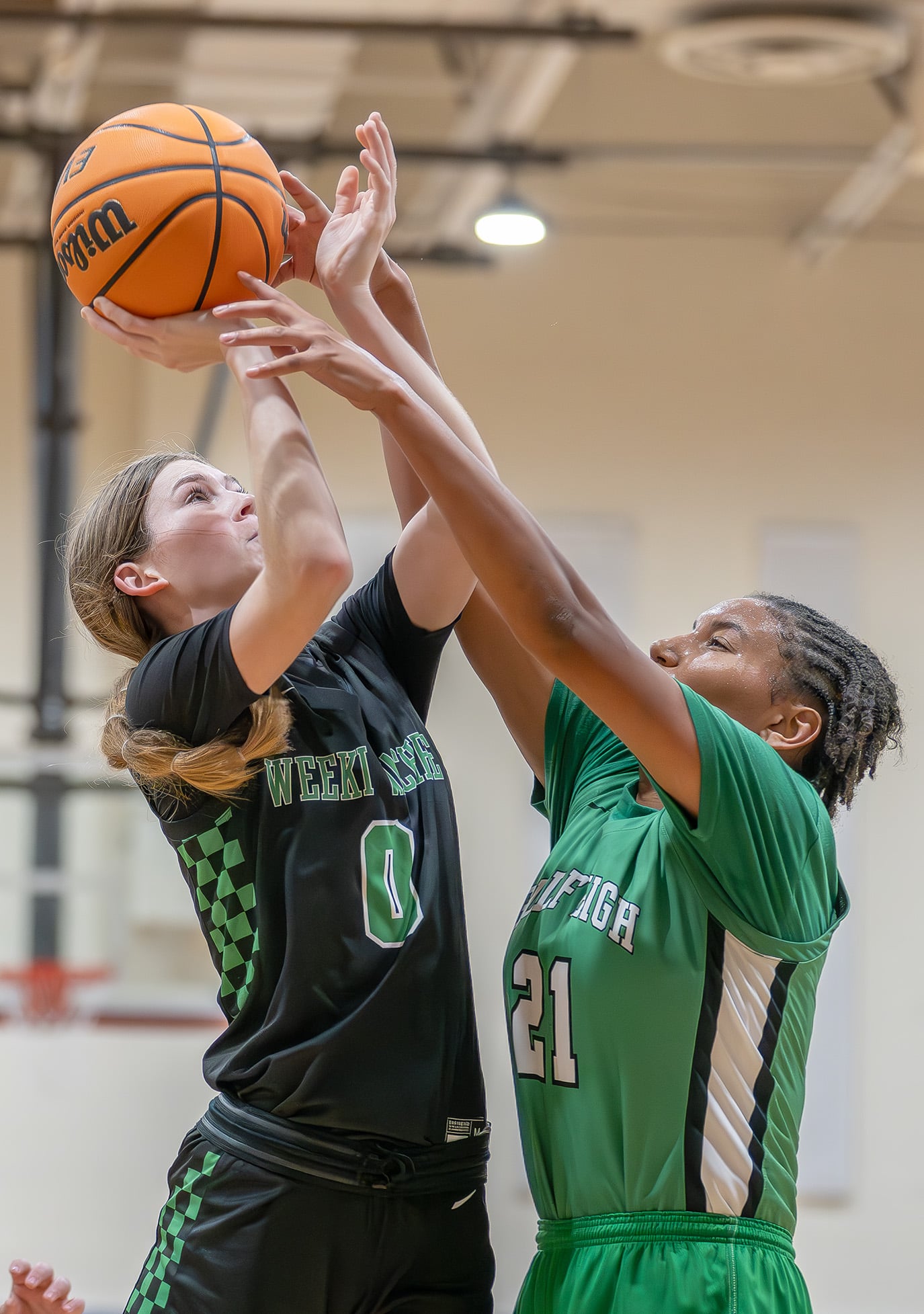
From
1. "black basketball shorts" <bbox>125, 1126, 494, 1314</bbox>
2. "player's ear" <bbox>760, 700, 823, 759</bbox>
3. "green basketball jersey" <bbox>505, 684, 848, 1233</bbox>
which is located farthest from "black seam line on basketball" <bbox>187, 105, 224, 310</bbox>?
"black basketball shorts" <bbox>125, 1126, 494, 1314</bbox>

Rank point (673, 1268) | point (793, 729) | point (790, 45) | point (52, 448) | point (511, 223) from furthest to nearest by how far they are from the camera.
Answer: point (52, 448), point (511, 223), point (790, 45), point (793, 729), point (673, 1268)

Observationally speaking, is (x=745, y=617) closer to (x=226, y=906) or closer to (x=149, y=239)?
(x=226, y=906)

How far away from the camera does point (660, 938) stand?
1509 mm

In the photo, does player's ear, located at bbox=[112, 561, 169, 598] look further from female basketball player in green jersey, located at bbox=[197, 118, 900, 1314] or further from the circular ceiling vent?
the circular ceiling vent

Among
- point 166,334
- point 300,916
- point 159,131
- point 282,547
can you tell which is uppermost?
point 159,131

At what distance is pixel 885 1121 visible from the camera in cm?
572

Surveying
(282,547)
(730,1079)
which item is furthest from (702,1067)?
(282,547)

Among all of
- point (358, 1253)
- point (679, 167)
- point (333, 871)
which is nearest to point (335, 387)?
point (333, 871)

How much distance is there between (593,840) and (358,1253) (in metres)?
0.49

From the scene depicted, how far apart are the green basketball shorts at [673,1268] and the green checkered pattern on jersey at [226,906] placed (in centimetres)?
43

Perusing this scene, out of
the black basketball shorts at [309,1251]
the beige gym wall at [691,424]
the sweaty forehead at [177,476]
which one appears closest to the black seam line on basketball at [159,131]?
the sweaty forehead at [177,476]

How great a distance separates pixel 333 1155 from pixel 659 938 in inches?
15.6

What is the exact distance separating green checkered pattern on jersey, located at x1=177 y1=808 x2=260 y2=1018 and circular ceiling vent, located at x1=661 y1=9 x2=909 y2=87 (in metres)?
3.78

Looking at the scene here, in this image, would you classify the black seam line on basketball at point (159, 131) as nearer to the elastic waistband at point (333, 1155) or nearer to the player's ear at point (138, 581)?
the player's ear at point (138, 581)
